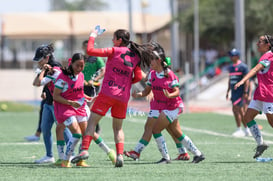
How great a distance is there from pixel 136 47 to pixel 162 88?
36.4 inches

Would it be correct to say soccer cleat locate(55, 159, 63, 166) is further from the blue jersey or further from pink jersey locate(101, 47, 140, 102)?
the blue jersey

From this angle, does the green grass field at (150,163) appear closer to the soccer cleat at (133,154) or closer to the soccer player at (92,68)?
the soccer cleat at (133,154)

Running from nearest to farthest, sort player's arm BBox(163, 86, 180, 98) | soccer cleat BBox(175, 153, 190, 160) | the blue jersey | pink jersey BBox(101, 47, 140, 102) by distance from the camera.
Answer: pink jersey BBox(101, 47, 140, 102)
player's arm BBox(163, 86, 180, 98)
soccer cleat BBox(175, 153, 190, 160)
the blue jersey

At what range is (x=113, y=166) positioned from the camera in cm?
1179

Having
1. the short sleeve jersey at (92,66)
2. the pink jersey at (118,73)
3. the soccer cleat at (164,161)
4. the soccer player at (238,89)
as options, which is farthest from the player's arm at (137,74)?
the soccer player at (238,89)

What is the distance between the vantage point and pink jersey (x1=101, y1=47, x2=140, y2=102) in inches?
450

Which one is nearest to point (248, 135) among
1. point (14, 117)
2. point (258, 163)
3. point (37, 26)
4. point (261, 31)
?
point (258, 163)

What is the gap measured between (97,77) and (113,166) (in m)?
3.86

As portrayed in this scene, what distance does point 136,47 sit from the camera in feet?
38.0

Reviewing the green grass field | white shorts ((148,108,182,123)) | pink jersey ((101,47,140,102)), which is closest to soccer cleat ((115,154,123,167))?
the green grass field

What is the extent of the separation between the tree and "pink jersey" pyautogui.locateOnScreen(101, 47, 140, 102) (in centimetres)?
12232

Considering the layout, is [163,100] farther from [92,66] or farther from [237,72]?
[237,72]

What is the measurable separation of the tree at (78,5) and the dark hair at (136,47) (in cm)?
12202

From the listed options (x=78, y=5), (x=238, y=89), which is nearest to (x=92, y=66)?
(x=238, y=89)
